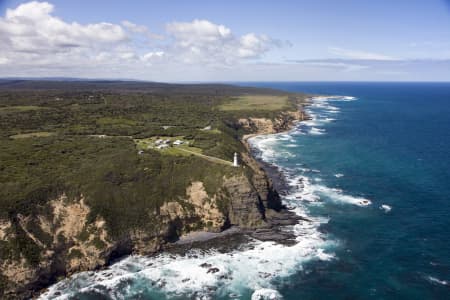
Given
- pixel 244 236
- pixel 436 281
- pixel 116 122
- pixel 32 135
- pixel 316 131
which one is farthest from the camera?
pixel 316 131

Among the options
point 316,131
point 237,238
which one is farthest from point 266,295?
point 316,131

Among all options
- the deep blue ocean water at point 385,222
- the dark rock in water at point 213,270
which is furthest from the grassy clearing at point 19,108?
the dark rock in water at point 213,270

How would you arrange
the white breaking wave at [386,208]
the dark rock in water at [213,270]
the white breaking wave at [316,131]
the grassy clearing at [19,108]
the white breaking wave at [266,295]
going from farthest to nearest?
1. the white breaking wave at [316,131]
2. the grassy clearing at [19,108]
3. the white breaking wave at [386,208]
4. the dark rock in water at [213,270]
5. the white breaking wave at [266,295]

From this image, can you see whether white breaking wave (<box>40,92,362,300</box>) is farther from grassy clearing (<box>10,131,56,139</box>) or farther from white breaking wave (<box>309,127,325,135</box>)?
white breaking wave (<box>309,127,325,135</box>)

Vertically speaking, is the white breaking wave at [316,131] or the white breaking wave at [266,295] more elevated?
the white breaking wave at [316,131]

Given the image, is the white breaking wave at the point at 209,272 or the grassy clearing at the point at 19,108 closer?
the white breaking wave at the point at 209,272

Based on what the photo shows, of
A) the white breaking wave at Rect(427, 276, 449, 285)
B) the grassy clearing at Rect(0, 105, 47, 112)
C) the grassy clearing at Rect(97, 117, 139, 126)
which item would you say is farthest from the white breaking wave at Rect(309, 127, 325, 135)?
the grassy clearing at Rect(0, 105, 47, 112)

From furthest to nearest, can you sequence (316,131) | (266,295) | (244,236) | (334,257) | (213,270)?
1. (316,131)
2. (244,236)
3. (334,257)
4. (213,270)
5. (266,295)

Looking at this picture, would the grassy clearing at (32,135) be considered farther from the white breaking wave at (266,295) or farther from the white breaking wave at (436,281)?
the white breaking wave at (436,281)

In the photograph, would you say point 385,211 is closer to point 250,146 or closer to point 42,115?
point 250,146

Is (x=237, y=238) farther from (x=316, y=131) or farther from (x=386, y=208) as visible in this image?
(x=316, y=131)

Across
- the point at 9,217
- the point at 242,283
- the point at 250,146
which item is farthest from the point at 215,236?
the point at 250,146
